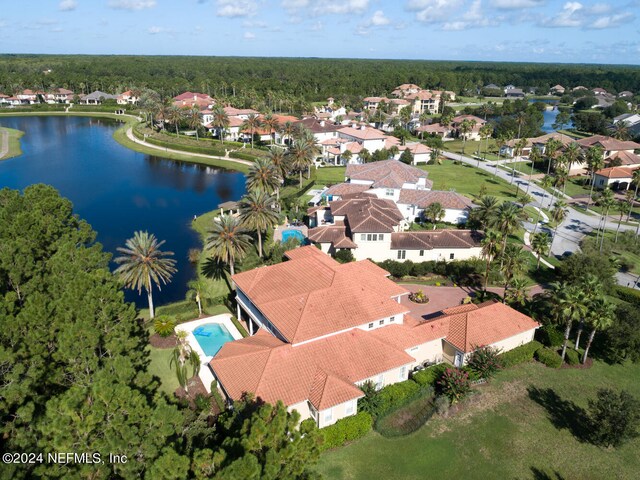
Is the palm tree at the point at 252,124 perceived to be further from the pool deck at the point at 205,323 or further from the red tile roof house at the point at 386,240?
the pool deck at the point at 205,323

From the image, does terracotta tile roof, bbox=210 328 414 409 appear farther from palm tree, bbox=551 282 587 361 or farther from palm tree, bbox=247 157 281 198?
palm tree, bbox=247 157 281 198

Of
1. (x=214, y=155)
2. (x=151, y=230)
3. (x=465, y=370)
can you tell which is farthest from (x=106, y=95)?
(x=465, y=370)

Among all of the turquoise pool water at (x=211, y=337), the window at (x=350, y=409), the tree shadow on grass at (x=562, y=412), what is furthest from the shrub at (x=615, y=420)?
the turquoise pool water at (x=211, y=337)

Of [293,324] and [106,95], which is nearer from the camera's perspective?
[293,324]

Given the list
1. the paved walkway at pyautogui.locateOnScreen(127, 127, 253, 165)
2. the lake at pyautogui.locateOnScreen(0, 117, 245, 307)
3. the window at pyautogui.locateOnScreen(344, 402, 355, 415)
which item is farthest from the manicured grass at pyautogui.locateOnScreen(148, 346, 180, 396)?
the paved walkway at pyautogui.locateOnScreen(127, 127, 253, 165)

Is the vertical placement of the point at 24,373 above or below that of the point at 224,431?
above

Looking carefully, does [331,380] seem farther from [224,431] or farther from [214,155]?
[214,155]
